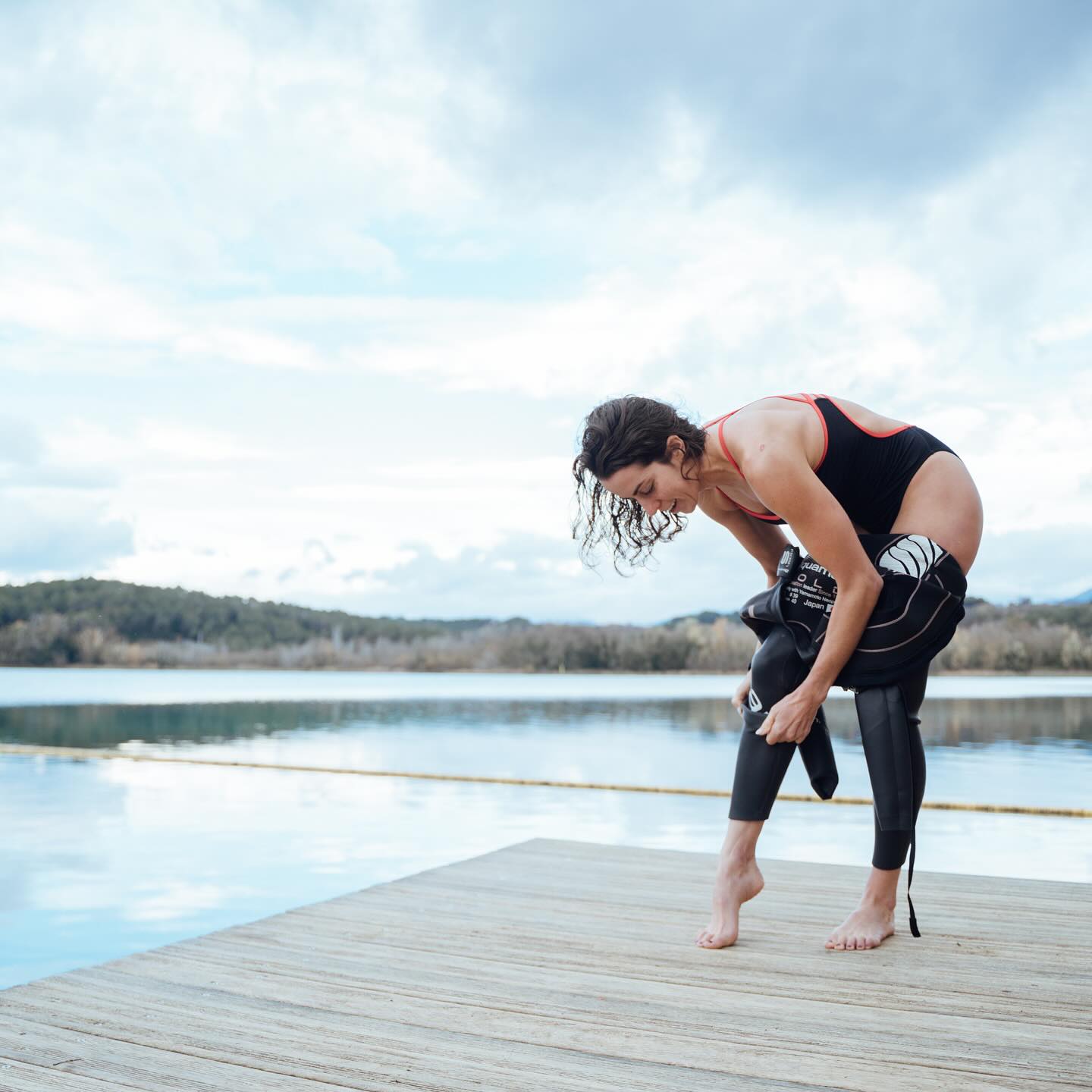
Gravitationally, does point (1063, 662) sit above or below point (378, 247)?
below

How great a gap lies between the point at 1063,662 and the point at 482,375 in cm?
847

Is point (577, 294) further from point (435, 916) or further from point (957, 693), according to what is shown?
point (957, 693)

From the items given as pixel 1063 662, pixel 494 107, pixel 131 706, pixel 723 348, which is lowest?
pixel 131 706

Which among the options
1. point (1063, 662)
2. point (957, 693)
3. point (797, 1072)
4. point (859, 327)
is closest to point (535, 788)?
point (797, 1072)

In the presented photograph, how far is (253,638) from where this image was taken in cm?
2009

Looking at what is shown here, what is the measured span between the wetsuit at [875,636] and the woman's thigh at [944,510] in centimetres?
2

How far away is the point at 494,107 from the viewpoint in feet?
28.7

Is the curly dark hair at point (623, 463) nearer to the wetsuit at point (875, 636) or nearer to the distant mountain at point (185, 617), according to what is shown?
the wetsuit at point (875, 636)

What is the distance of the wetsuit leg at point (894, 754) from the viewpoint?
1.81m

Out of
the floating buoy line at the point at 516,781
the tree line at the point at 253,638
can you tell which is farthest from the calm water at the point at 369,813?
the tree line at the point at 253,638

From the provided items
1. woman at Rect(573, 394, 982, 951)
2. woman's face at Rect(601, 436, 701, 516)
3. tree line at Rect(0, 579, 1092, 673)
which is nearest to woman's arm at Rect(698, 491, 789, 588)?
woman at Rect(573, 394, 982, 951)

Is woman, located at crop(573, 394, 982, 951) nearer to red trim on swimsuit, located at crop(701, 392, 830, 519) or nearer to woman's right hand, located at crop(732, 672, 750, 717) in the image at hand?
red trim on swimsuit, located at crop(701, 392, 830, 519)

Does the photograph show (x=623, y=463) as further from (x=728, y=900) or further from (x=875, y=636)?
(x=728, y=900)

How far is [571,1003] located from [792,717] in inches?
24.0
